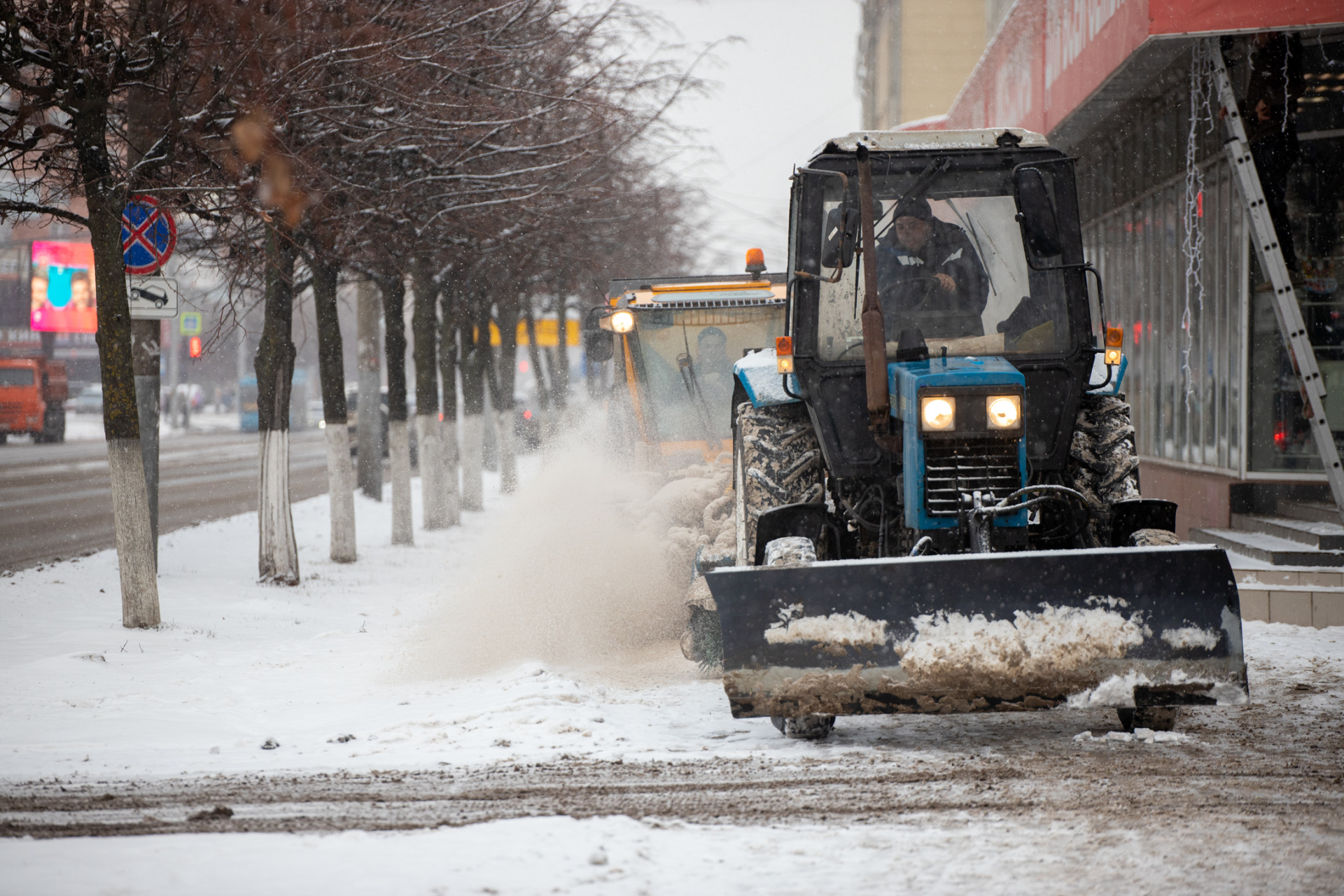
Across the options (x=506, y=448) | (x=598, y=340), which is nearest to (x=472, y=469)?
(x=506, y=448)

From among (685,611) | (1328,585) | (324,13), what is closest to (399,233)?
(324,13)

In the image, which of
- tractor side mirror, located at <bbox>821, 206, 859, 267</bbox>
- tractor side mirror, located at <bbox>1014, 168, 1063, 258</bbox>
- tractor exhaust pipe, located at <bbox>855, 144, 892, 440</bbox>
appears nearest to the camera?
tractor exhaust pipe, located at <bbox>855, 144, 892, 440</bbox>

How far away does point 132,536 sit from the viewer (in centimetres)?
851

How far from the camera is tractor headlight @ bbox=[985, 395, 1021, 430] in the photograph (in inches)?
208

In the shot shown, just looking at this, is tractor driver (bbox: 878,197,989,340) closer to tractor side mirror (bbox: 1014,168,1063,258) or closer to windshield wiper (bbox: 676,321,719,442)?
tractor side mirror (bbox: 1014,168,1063,258)

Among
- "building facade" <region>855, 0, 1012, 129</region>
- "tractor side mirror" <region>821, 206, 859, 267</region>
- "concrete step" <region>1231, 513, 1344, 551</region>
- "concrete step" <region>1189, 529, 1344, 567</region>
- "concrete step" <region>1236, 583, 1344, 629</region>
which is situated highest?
"building facade" <region>855, 0, 1012, 129</region>

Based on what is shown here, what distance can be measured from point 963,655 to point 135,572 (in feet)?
19.8

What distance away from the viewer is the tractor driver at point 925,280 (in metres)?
5.93

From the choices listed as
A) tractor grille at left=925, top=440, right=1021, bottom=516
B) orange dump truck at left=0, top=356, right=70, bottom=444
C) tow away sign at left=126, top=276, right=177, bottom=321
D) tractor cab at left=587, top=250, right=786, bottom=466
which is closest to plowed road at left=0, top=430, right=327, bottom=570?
orange dump truck at left=0, top=356, right=70, bottom=444

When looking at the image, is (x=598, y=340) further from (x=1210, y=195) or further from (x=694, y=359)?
(x=1210, y=195)

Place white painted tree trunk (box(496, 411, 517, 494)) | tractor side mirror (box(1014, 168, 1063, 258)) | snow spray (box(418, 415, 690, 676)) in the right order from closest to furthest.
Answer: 1. tractor side mirror (box(1014, 168, 1063, 258))
2. snow spray (box(418, 415, 690, 676))
3. white painted tree trunk (box(496, 411, 517, 494))

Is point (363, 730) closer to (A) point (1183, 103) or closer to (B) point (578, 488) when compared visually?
(B) point (578, 488)

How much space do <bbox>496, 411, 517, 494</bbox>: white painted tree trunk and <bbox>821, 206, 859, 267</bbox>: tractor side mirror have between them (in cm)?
1881

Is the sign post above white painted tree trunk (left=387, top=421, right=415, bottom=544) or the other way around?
above
